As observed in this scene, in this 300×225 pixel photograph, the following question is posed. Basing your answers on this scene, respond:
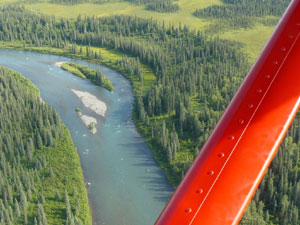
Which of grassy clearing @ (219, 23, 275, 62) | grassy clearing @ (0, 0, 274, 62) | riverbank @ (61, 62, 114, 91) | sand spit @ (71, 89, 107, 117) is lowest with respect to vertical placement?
sand spit @ (71, 89, 107, 117)

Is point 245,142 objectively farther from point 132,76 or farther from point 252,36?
point 252,36

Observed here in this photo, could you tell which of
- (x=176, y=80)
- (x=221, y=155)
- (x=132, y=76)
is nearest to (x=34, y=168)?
(x=176, y=80)

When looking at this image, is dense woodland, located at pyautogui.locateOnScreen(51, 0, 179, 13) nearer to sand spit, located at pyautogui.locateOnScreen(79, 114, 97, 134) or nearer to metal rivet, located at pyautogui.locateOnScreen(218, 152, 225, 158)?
sand spit, located at pyautogui.locateOnScreen(79, 114, 97, 134)

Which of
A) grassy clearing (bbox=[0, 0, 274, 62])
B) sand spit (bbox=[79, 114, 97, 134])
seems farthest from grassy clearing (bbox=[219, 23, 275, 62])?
sand spit (bbox=[79, 114, 97, 134])

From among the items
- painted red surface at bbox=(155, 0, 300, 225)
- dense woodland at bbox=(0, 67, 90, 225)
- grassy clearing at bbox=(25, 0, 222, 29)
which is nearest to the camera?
painted red surface at bbox=(155, 0, 300, 225)

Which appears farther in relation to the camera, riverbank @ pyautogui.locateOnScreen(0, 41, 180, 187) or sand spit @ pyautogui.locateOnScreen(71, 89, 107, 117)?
sand spit @ pyautogui.locateOnScreen(71, 89, 107, 117)

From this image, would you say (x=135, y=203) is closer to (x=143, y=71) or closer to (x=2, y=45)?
(x=143, y=71)

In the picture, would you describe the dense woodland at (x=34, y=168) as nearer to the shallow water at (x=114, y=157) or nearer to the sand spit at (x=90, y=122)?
the shallow water at (x=114, y=157)
